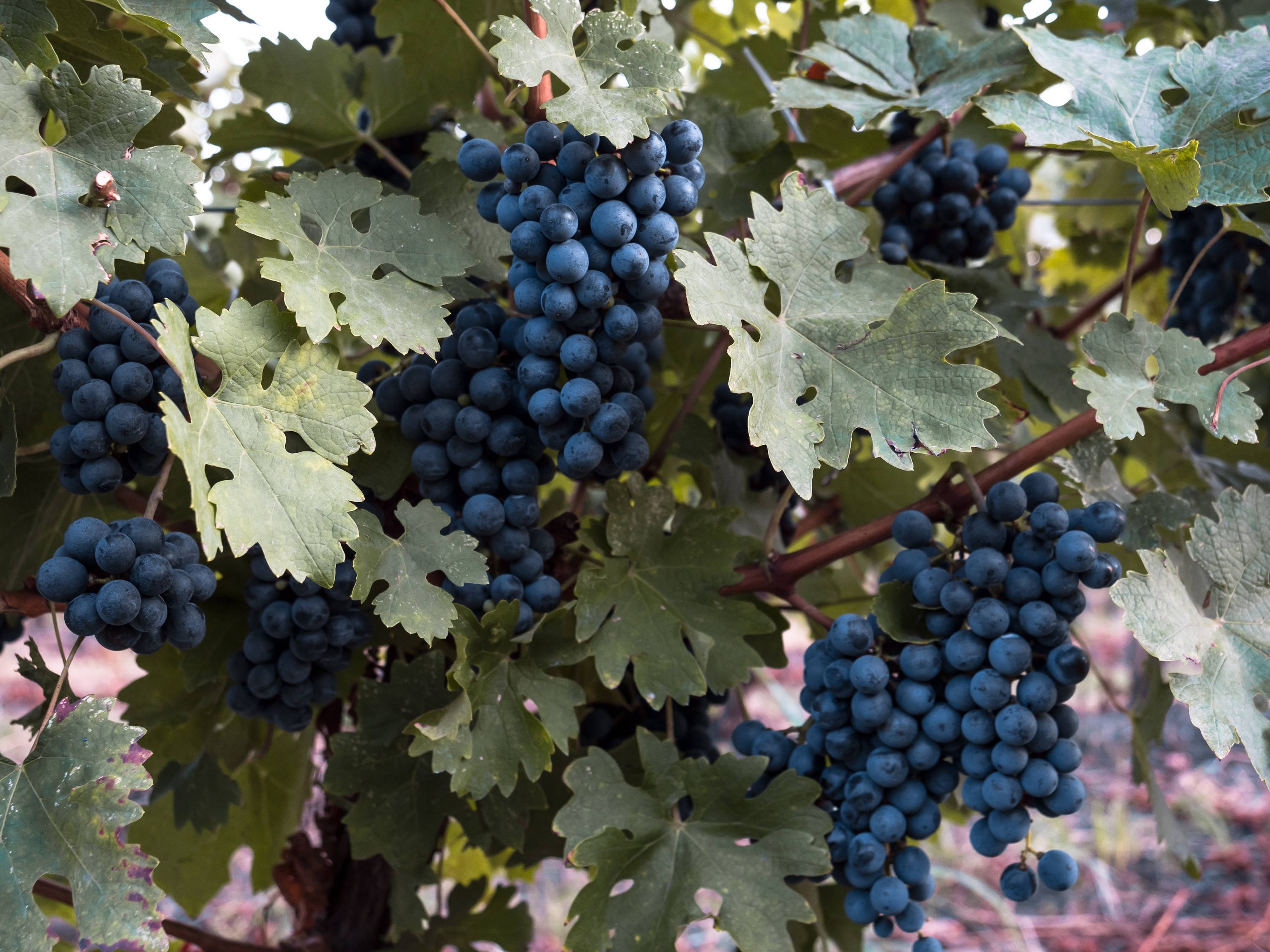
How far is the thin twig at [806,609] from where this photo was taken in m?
0.95

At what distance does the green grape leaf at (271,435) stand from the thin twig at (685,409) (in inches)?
16.3

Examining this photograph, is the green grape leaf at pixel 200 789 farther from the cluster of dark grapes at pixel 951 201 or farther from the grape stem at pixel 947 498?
the cluster of dark grapes at pixel 951 201

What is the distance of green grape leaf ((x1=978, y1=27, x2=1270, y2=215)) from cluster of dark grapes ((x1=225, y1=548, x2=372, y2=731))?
2.36ft

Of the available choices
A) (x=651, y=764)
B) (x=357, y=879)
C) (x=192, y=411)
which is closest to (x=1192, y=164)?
(x=651, y=764)

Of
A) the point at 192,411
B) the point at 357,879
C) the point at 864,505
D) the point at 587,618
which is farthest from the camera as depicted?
the point at 864,505

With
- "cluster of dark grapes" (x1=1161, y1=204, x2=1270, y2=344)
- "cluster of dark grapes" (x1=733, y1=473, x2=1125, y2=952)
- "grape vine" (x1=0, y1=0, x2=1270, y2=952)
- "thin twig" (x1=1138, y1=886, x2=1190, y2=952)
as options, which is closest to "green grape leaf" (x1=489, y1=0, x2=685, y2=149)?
"grape vine" (x1=0, y1=0, x2=1270, y2=952)

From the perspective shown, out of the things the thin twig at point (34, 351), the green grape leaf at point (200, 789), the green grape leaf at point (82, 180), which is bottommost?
the green grape leaf at point (200, 789)

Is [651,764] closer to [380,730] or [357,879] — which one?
[380,730]

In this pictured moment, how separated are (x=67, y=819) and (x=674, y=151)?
2.21ft

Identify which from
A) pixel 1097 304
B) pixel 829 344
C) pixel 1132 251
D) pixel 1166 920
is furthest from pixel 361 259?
pixel 1166 920

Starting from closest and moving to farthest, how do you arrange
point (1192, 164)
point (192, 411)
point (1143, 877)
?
point (192, 411)
point (1192, 164)
point (1143, 877)

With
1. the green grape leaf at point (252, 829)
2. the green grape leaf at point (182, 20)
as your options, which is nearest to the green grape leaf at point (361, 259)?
the green grape leaf at point (182, 20)

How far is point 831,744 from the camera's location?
863 mm

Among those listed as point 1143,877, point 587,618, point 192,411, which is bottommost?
point 1143,877
